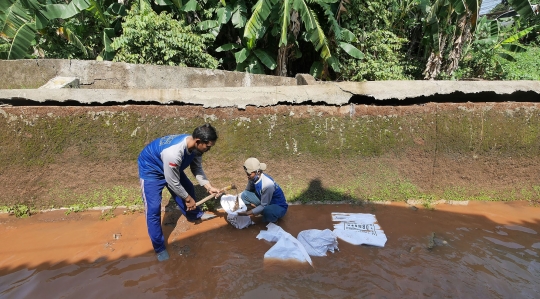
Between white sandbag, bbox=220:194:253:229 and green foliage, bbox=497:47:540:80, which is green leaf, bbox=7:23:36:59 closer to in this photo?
white sandbag, bbox=220:194:253:229

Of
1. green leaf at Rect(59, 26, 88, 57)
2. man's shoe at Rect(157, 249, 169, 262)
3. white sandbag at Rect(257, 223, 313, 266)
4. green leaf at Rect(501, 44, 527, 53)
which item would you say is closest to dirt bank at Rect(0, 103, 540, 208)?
white sandbag at Rect(257, 223, 313, 266)

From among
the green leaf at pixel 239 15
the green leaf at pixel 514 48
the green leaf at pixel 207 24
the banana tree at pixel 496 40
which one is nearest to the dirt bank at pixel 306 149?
the green leaf at pixel 239 15

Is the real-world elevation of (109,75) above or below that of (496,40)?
below

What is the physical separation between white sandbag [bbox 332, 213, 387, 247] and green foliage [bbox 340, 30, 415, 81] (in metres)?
4.50

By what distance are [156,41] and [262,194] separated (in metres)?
4.06

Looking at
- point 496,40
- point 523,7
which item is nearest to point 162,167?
point 523,7

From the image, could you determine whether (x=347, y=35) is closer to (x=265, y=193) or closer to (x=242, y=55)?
(x=242, y=55)

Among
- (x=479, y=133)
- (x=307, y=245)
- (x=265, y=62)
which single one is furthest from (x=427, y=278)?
(x=265, y=62)

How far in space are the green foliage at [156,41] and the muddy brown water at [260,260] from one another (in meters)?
3.48

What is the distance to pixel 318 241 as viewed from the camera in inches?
118

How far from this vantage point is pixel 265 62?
6902mm

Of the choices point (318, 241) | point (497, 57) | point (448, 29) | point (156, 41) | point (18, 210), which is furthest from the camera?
point (497, 57)

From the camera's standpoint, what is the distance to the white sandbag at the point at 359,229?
310cm

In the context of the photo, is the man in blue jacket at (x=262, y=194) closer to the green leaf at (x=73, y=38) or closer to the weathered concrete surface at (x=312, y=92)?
the weathered concrete surface at (x=312, y=92)
